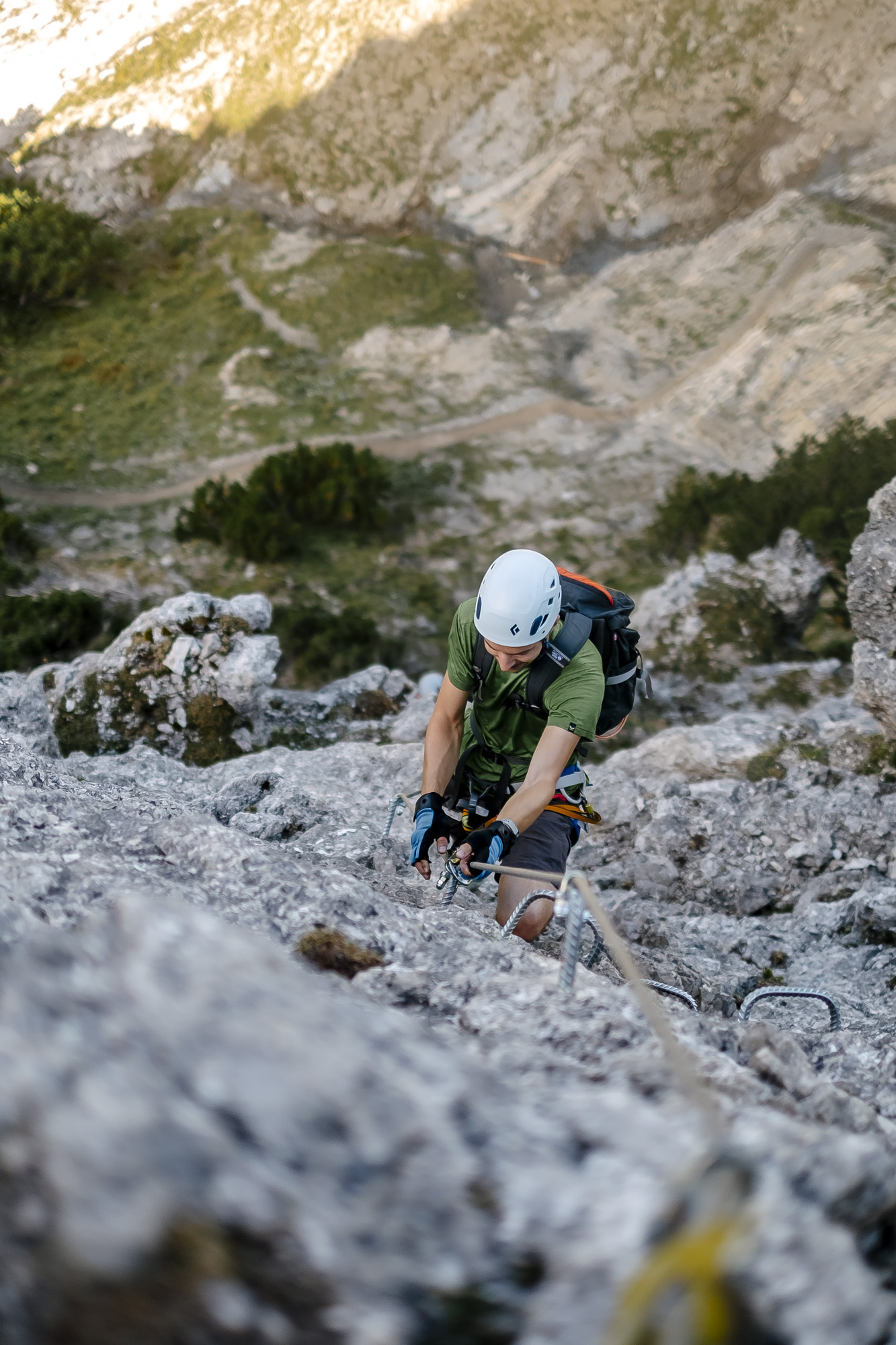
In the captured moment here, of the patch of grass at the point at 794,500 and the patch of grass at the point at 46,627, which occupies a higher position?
the patch of grass at the point at 46,627

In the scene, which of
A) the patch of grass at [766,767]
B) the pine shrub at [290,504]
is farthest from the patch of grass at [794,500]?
the patch of grass at [766,767]

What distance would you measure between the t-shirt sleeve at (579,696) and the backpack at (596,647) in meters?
0.06

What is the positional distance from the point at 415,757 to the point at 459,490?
16492 millimetres

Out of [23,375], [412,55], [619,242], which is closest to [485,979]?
[23,375]

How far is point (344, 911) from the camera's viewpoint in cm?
429

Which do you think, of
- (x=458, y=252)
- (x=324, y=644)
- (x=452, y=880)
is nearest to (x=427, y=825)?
(x=452, y=880)

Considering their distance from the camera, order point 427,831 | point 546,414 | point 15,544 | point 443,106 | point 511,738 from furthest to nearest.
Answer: point 443,106 → point 546,414 → point 15,544 → point 511,738 → point 427,831

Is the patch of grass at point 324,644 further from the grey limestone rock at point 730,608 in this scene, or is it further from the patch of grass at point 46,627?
the grey limestone rock at point 730,608

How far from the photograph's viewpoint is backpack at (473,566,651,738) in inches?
223

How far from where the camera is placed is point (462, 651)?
595 cm

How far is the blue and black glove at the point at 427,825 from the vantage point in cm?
579

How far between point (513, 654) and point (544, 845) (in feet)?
Answer: 4.85

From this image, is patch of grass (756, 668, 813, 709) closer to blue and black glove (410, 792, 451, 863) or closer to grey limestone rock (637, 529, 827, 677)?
grey limestone rock (637, 529, 827, 677)

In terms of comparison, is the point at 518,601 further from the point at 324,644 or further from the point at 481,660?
the point at 324,644
